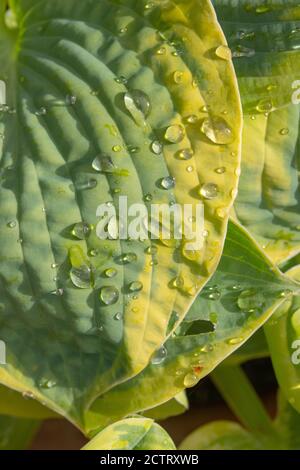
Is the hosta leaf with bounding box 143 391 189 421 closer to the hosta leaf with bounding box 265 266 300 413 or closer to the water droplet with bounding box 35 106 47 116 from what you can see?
the hosta leaf with bounding box 265 266 300 413

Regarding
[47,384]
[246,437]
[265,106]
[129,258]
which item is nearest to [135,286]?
[129,258]

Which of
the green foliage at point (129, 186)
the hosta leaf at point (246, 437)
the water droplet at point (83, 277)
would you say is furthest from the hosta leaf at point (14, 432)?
the water droplet at point (83, 277)

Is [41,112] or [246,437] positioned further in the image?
[246,437]

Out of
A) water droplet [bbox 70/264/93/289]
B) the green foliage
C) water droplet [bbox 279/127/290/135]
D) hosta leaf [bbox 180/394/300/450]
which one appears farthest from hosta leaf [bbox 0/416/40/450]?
water droplet [bbox 279/127/290/135]

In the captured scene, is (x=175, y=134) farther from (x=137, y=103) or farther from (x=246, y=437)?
(x=246, y=437)

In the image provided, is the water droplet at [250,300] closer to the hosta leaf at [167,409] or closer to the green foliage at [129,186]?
the green foliage at [129,186]

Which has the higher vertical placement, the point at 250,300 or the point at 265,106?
the point at 265,106
